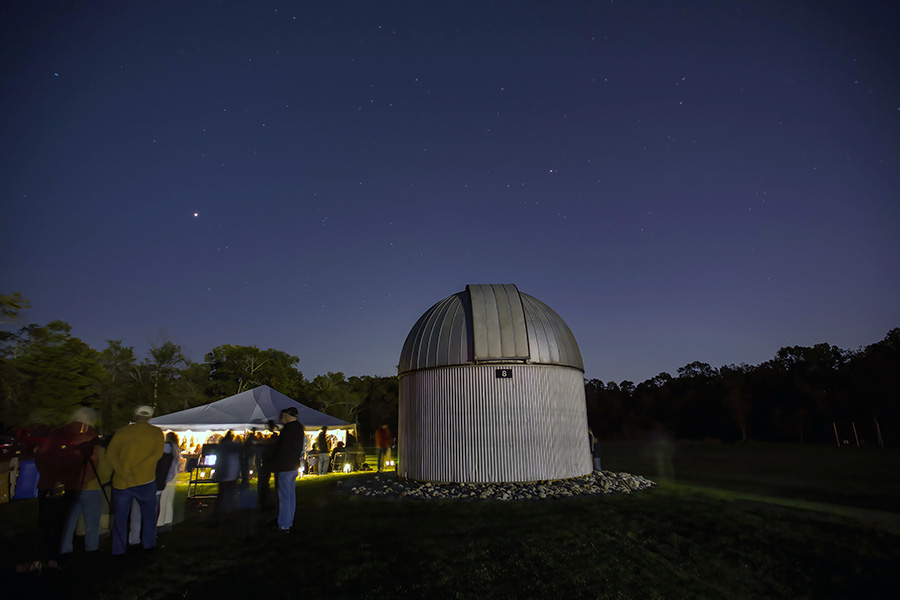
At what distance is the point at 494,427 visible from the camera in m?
12.7

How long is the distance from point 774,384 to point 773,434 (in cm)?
514

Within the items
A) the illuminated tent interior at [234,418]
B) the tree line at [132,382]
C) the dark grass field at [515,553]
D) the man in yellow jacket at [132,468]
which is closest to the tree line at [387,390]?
the tree line at [132,382]

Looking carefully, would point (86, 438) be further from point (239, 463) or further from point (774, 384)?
point (774, 384)

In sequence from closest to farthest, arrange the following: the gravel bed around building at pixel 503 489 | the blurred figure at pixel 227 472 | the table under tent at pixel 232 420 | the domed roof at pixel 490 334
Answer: the blurred figure at pixel 227 472 < the gravel bed around building at pixel 503 489 < the domed roof at pixel 490 334 < the table under tent at pixel 232 420

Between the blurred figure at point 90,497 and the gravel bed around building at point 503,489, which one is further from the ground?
the blurred figure at point 90,497

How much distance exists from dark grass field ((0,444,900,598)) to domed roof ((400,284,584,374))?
4052 mm

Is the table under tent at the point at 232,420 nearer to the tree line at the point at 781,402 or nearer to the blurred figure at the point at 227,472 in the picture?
the blurred figure at the point at 227,472

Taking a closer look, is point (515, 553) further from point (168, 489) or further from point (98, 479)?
point (168, 489)

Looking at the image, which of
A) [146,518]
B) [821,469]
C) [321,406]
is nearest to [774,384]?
[821,469]

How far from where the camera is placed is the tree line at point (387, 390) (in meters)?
28.6

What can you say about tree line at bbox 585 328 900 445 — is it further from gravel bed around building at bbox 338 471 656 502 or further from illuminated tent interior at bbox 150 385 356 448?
illuminated tent interior at bbox 150 385 356 448

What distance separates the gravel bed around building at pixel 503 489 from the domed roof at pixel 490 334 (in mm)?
3351

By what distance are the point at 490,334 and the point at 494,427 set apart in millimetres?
2641

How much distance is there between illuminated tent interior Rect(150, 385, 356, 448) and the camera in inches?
658
